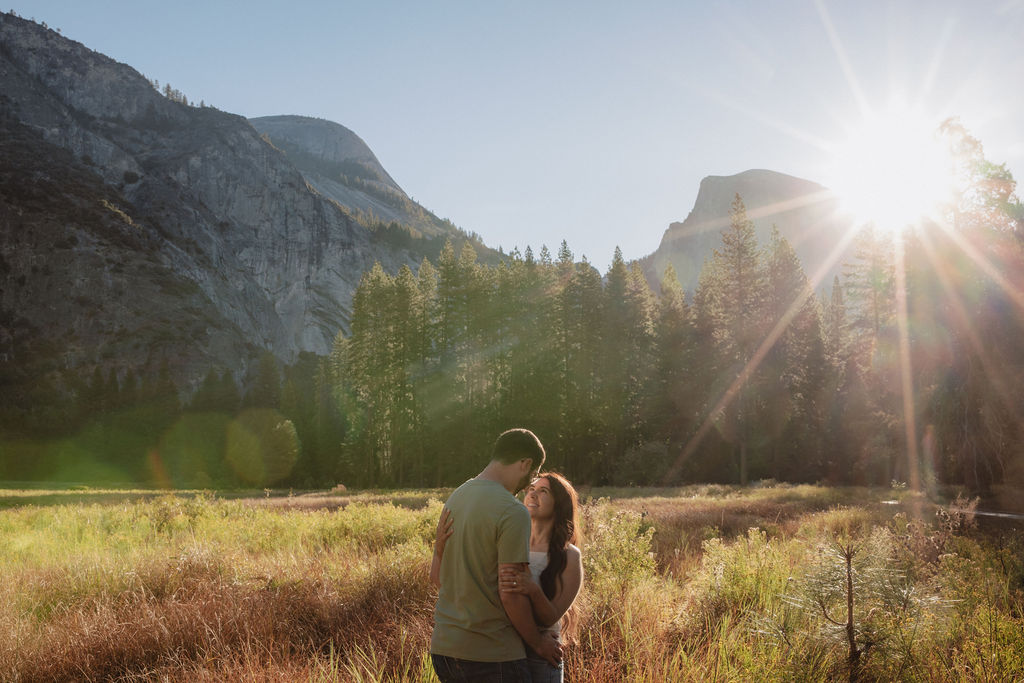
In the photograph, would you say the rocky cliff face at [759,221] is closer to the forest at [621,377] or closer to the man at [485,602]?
the forest at [621,377]

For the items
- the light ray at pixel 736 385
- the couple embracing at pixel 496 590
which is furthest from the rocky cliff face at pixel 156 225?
the couple embracing at pixel 496 590

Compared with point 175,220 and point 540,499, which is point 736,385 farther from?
point 175,220

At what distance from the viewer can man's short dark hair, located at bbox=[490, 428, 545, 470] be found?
2928 mm

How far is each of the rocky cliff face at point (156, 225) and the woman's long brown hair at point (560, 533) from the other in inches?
3514

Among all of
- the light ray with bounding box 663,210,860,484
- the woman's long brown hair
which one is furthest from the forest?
the woman's long brown hair

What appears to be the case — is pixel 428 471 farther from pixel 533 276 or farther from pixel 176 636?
pixel 176 636

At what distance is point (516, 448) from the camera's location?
294 cm

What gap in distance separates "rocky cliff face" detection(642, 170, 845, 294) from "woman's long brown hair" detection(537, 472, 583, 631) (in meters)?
124

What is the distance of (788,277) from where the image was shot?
39656 mm

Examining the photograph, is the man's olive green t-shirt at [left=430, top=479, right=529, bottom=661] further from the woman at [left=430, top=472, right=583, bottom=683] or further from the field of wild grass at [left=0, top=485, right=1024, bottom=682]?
the field of wild grass at [left=0, top=485, right=1024, bottom=682]

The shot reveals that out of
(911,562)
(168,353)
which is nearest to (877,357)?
(911,562)

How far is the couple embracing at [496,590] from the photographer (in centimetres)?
269

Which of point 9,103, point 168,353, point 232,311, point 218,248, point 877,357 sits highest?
point 9,103

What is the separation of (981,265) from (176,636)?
2152 cm
